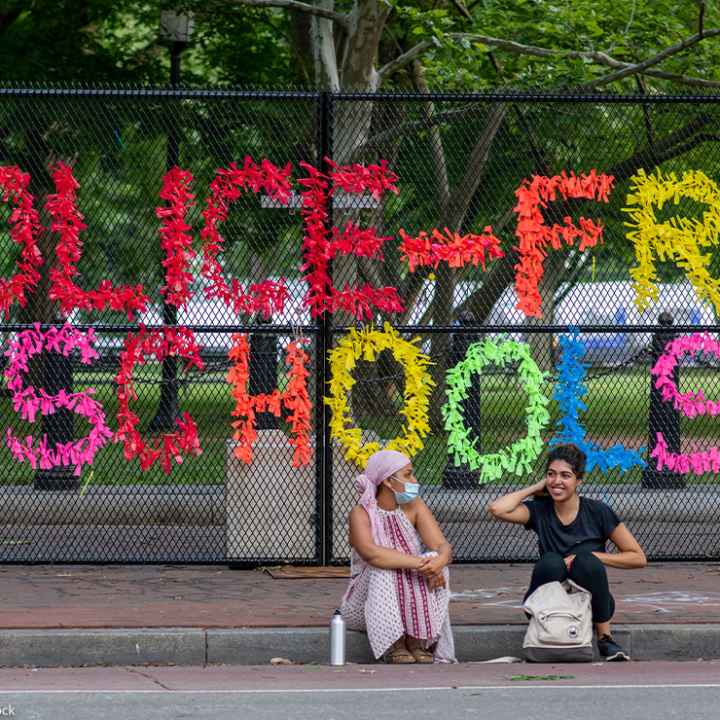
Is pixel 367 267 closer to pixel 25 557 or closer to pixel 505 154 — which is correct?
pixel 505 154

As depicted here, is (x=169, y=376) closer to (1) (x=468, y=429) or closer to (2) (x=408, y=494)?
(1) (x=468, y=429)

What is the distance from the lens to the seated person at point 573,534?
27.7 ft

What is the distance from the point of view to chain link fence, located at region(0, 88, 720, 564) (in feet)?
33.4

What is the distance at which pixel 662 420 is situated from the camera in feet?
34.6

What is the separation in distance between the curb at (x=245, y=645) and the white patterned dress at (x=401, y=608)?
0.21 m

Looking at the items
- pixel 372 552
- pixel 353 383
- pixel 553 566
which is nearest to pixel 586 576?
pixel 553 566

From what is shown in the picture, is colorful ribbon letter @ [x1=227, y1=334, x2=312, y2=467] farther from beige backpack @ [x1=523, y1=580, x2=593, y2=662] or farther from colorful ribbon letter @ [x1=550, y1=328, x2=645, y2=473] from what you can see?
beige backpack @ [x1=523, y1=580, x2=593, y2=662]

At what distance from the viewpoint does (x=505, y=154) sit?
34.8 feet

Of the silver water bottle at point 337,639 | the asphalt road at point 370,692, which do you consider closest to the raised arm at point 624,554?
the asphalt road at point 370,692

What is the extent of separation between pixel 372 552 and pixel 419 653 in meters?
0.56

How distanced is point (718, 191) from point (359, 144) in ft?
7.55

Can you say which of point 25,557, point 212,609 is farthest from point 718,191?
point 25,557

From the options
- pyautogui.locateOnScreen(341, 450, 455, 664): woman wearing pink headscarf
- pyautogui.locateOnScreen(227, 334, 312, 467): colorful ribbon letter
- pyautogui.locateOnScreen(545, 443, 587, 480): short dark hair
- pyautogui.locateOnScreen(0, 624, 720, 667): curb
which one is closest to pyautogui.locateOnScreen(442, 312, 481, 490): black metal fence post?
pyautogui.locateOnScreen(227, 334, 312, 467): colorful ribbon letter

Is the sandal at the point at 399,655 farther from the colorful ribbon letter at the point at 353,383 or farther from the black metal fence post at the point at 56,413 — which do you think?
the black metal fence post at the point at 56,413
